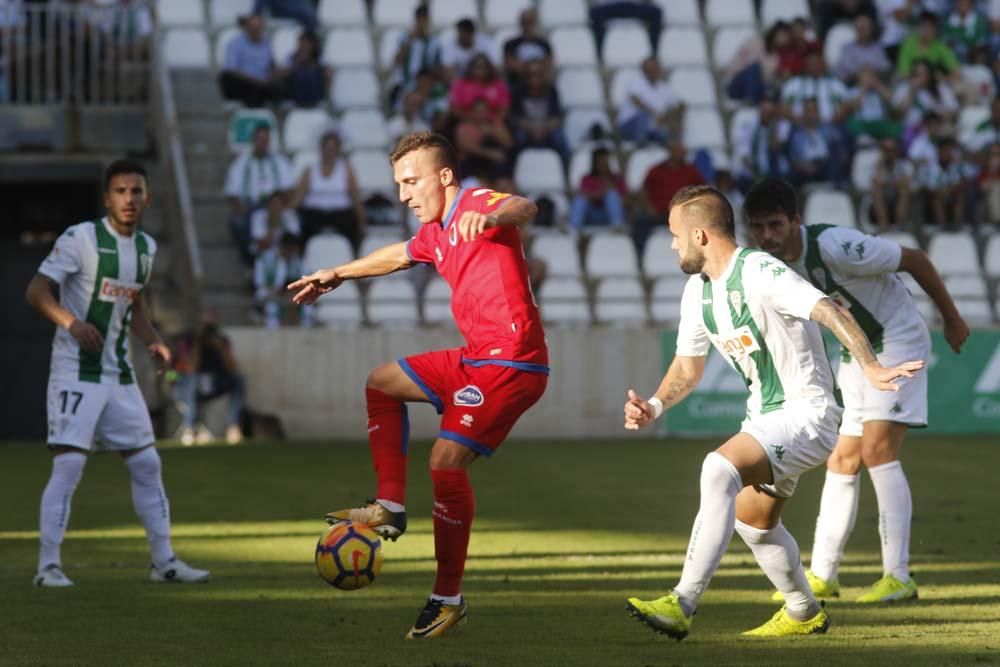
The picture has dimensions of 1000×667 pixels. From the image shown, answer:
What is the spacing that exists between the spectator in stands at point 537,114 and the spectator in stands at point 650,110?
1.03 m

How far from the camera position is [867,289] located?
8.02 meters

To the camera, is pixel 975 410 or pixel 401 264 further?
pixel 975 410

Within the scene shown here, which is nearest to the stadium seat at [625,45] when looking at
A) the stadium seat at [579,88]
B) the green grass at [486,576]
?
the stadium seat at [579,88]

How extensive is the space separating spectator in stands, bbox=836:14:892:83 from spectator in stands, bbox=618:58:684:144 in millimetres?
2256

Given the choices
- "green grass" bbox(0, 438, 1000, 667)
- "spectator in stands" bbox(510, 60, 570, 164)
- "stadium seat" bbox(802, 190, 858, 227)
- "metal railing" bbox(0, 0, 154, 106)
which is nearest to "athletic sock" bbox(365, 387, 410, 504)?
"green grass" bbox(0, 438, 1000, 667)

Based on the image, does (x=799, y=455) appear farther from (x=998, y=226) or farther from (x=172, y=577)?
(x=998, y=226)

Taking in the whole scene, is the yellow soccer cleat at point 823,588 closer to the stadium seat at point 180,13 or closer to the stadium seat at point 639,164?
the stadium seat at point 639,164

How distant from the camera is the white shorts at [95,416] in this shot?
27.9ft

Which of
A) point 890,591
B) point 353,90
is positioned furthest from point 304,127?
point 890,591

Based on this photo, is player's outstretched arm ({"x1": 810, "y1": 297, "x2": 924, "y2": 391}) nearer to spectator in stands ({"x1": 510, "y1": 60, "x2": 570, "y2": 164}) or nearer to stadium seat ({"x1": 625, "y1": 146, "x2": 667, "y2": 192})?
spectator in stands ({"x1": 510, "y1": 60, "x2": 570, "y2": 164})

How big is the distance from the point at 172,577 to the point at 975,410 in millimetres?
12010

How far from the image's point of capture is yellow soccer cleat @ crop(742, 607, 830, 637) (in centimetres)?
674

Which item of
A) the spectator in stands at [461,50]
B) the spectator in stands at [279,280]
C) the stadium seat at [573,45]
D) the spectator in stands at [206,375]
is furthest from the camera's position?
the stadium seat at [573,45]

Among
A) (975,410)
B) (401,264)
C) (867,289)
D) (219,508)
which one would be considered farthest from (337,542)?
(975,410)
